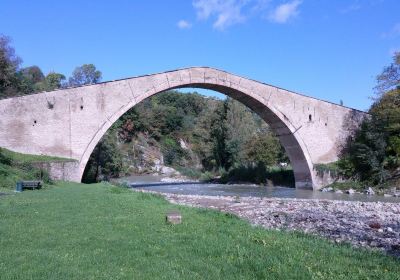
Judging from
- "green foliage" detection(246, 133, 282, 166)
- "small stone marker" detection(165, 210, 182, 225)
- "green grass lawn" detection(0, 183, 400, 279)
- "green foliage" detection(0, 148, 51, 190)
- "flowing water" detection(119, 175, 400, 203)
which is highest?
"green foliage" detection(246, 133, 282, 166)

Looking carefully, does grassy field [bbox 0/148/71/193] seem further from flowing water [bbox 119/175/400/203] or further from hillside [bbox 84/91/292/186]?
hillside [bbox 84/91/292/186]

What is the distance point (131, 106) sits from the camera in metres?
25.0

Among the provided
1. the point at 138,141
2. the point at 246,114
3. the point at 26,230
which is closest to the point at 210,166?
→ the point at 246,114

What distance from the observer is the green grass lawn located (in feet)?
14.8

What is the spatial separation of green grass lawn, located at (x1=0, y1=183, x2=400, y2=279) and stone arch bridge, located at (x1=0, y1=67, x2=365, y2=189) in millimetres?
14695

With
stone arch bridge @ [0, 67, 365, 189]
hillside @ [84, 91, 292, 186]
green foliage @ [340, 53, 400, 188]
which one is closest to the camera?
stone arch bridge @ [0, 67, 365, 189]

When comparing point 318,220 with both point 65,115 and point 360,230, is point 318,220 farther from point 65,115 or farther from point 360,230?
point 65,115

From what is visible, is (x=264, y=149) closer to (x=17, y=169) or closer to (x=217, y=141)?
(x=217, y=141)

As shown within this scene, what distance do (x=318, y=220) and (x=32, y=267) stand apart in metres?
7.62

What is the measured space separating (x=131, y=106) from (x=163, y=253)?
66.3ft

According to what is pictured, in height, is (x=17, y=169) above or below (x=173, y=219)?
above

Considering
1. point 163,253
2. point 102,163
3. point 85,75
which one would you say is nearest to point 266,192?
point 102,163

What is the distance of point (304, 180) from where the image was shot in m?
30.9

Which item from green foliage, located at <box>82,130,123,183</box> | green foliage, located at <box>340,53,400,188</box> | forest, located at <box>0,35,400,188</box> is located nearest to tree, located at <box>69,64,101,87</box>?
forest, located at <box>0,35,400,188</box>
